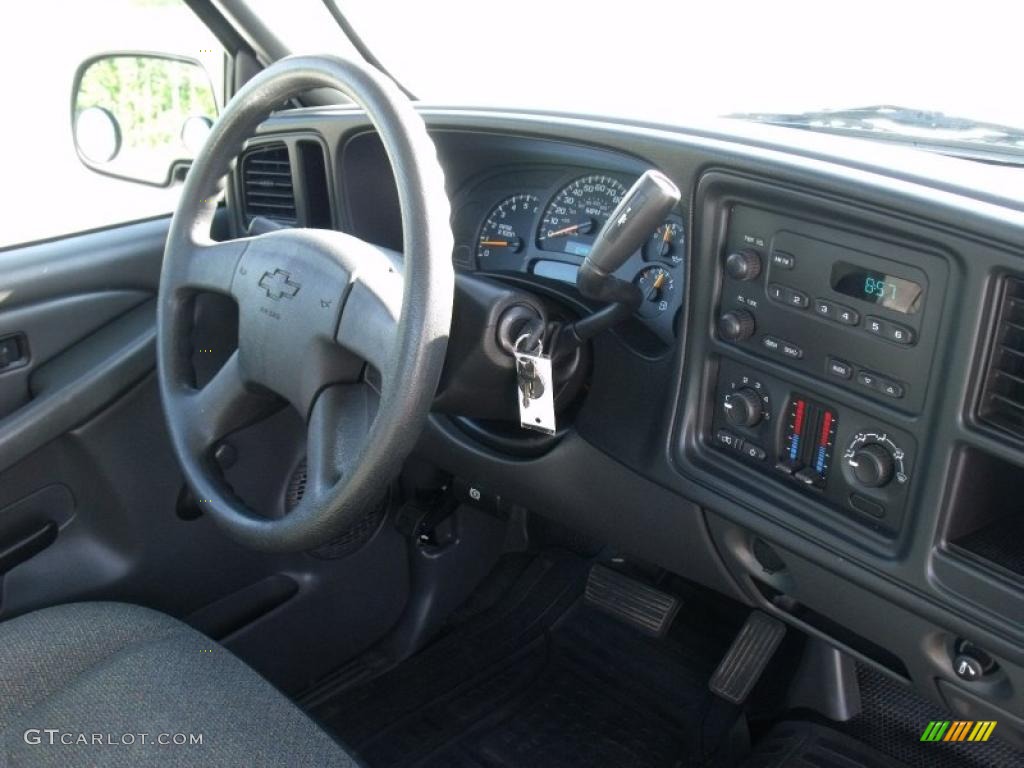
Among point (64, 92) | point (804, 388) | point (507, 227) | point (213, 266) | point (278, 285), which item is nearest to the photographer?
point (804, 388)

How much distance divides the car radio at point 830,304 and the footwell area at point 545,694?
0.86 m

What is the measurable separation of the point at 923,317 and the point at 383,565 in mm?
1368

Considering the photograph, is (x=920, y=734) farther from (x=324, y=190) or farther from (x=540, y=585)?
(x=324, y=190)

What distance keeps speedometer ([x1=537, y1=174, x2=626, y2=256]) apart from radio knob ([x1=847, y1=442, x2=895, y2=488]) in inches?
21.3

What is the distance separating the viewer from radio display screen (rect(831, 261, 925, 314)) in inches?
43.7

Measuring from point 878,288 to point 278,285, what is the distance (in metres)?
0.74

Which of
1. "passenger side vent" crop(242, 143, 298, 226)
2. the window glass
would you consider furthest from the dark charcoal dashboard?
the window glass

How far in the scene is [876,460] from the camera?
1177 millimetres

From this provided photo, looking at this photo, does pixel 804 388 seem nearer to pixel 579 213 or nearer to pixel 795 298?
pixel 795 298

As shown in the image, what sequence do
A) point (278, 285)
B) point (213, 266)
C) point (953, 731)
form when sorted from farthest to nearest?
point (953, 731) → point (213, 266) → point (278, 285)

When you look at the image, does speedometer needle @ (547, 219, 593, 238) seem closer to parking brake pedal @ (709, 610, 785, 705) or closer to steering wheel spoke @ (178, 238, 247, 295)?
steering wheel spoke @ (178, 238, 247, 295)

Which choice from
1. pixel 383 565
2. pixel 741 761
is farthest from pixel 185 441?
pixel 741 761

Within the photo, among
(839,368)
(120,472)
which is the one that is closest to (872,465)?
(839,368)
